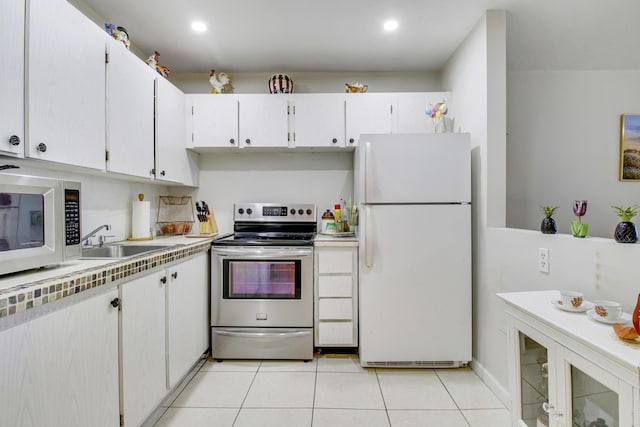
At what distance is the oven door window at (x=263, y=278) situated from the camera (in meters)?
2.37

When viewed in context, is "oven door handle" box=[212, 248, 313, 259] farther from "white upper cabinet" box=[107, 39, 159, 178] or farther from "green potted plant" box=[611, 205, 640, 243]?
"green potted plant" box=[611, 205, 640, 243]

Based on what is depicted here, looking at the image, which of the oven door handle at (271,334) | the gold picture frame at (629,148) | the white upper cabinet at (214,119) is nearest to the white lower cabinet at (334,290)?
the oven door handle at (271,334)

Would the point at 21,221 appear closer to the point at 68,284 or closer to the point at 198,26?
the point at 68,284

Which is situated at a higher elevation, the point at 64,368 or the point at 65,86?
the point at 65,86

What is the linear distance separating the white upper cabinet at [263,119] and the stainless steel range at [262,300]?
95 cm

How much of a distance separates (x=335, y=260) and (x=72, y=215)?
1.67 m

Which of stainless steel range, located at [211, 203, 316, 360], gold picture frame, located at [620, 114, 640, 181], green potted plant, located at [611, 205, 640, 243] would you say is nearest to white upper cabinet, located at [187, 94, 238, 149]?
stainless steel range, located at [211, 203, 316, 360]

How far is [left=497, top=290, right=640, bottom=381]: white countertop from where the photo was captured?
0.83 meters

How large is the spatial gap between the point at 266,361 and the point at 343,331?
66 cm

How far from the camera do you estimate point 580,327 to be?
1006 millimetres

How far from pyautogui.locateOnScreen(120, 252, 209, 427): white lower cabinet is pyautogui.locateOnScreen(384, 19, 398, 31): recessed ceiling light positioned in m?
2.20

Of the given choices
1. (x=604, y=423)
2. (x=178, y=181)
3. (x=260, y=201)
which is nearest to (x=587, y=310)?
(x=604, y=423)

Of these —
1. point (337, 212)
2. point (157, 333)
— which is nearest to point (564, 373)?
point (157, 333)

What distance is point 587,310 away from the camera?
45.3 inches
